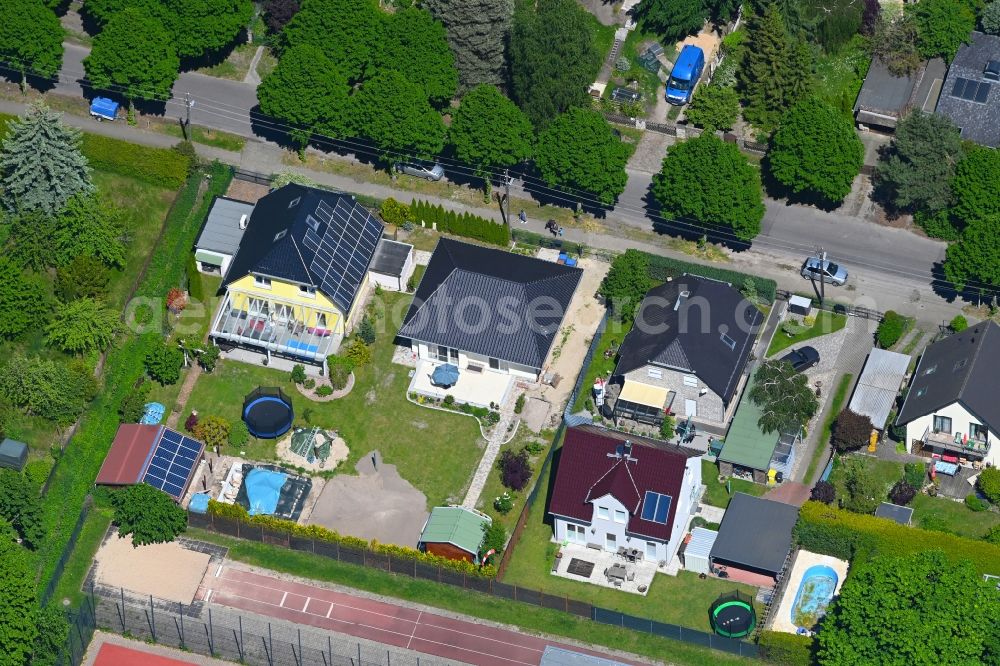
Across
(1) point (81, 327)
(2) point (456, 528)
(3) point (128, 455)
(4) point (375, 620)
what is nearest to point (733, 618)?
(2) point (456, 528)

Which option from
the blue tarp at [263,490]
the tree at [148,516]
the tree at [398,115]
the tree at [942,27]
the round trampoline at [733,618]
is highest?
the tree at [942,27]

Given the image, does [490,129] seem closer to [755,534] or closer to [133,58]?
[133,58]

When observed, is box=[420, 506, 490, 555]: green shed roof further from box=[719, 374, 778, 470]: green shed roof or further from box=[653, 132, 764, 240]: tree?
box=[653, 132, 764, 240]: tree

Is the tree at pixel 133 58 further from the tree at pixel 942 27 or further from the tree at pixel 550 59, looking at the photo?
the tree at pixel 942 27

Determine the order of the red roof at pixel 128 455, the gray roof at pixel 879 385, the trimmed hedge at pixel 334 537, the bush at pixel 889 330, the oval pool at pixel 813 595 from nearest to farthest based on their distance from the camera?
the oval pool at pixel 813 595 → the trimmed hedge at pixel 334 537 → the red roof at pixel 128 455 → the gray roof at pixel 879 385 → the bush at pixel 889 330

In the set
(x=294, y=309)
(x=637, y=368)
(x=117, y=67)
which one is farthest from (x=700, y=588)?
(x=117, y=67)

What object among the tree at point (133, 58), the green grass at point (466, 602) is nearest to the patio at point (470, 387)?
the green grass at point (466, 602)
